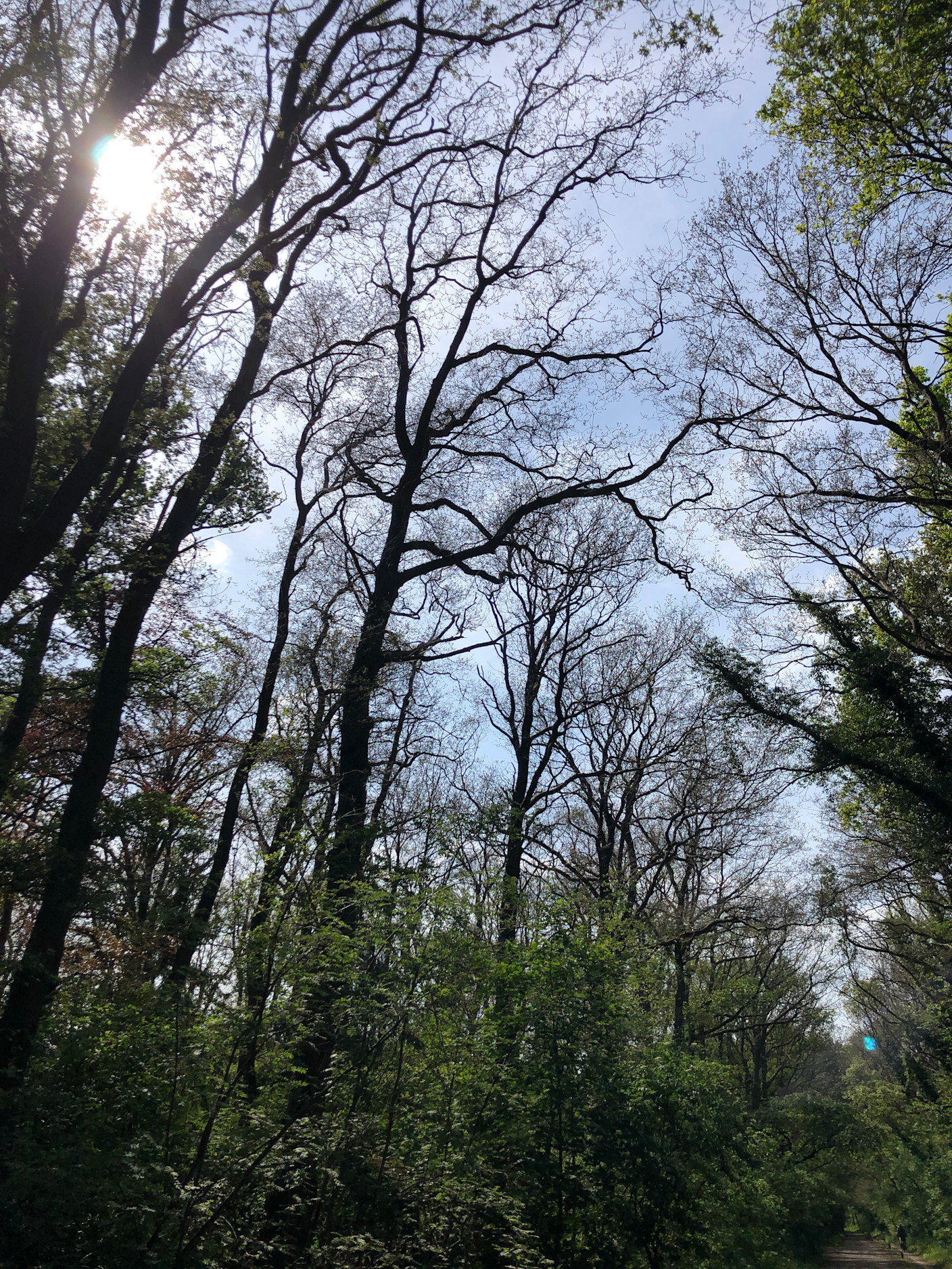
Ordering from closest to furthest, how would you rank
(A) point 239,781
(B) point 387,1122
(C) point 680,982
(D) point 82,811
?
(B) point 387,1122, (D) point 82,811, (A) point 239,781, (C) point 680,982

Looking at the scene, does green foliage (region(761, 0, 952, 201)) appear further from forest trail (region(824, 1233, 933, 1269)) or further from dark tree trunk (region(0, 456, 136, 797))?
forest trail (region(824, 1233, 933, 1269))

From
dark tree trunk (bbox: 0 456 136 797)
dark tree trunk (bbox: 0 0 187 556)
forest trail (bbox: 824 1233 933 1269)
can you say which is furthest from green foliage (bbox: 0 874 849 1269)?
forest trail (bbox: 824 1233 933 1269)

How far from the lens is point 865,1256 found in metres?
23.7

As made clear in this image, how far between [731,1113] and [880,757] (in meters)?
6.98

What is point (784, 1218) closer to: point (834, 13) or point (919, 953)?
point (919, 953)

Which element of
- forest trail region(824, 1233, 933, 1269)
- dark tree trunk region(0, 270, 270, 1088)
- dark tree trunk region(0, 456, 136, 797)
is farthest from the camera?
forest trail region(824, 1233, 933, 1269)

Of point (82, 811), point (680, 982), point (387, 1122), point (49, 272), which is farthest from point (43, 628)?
point (680, 982)

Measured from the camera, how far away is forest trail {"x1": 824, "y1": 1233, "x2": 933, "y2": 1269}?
70.7 feet

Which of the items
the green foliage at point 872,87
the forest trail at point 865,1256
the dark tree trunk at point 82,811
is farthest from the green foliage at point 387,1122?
the forest trail at point 865,1256

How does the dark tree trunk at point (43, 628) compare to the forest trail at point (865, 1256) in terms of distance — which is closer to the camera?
the dark tree trunk at point (43, 628)

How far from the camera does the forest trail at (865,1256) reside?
70.7ft

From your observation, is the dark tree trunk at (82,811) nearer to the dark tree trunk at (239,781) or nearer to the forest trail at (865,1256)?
the dark tree trunk at (239,781)

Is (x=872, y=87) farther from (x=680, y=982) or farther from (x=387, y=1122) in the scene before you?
(x=680, y=982)

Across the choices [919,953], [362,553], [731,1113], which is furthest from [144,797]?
[919,953]
